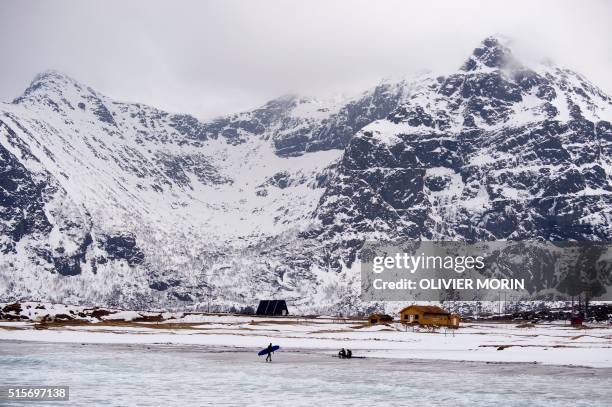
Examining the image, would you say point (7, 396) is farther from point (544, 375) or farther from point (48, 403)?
point (544, 375)

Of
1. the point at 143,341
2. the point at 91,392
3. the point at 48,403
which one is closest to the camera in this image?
the point at 48,403

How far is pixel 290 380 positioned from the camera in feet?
208

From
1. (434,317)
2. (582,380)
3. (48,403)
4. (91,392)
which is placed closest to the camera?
(48,403)

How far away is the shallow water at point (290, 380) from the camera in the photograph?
5191 centimetres

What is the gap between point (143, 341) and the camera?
117 metres

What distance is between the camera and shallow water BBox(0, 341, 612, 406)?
51.9 metres

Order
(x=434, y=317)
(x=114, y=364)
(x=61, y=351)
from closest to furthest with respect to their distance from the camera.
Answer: (x=114, y=364) < (x=61, y=351) < (x=434, y=317)

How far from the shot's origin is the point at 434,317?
196875mm

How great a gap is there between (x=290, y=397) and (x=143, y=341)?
67506mm

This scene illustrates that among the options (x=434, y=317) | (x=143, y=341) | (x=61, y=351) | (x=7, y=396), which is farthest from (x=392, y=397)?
(x=434, y=317)

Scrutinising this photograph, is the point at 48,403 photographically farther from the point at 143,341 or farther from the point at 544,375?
the point at 143,341

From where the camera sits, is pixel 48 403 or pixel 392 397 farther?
pixel 392 397

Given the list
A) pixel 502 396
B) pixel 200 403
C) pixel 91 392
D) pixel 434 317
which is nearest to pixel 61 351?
pixel 91 392

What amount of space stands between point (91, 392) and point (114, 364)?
20.8 m
